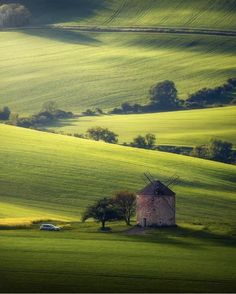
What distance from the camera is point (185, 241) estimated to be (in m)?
73.3

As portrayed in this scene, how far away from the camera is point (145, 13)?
7589 inches

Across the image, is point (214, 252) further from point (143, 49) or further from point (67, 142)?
point (143, 49)

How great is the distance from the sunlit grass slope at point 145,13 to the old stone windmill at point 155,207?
104195 millimetres

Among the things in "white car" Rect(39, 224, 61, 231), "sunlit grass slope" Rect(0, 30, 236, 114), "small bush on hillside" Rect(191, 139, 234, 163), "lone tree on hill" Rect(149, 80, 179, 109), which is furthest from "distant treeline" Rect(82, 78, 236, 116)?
"white car" Rect(39, 224, 61, 231)

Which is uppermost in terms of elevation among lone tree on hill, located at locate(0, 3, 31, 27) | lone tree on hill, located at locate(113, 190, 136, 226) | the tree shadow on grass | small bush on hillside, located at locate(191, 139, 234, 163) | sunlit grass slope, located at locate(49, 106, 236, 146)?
lone tree on hill, located at locate(0, 3, 31, 27)

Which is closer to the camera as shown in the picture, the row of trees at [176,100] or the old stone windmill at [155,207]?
the old stone windmill at [155,207]

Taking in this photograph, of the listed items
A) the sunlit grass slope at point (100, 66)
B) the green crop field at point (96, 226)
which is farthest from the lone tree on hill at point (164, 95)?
the green crop field at point (96, 226)

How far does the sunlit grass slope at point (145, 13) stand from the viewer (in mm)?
186000

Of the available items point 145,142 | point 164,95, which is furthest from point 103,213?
Result: point 164,95

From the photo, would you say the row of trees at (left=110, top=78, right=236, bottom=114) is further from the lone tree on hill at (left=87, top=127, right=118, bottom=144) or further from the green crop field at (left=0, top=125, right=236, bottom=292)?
the green crop field at (left=0, top=125, right=236, bottom=292)

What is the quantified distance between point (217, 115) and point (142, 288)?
82695 mm

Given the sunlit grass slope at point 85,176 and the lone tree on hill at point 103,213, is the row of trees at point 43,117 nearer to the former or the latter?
the sunlit grass slope at point 85,176

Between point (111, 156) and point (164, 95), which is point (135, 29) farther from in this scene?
point (111, 156)

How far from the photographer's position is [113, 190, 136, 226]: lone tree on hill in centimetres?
8050
